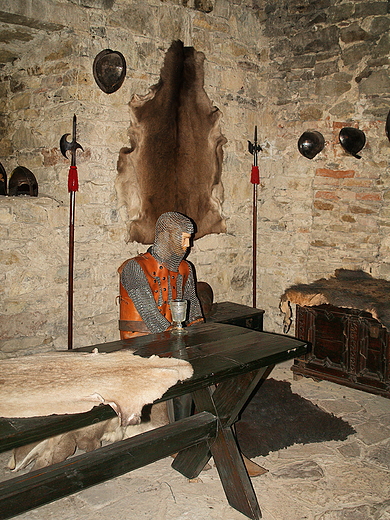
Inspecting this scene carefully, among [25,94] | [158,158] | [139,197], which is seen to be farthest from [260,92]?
[25,94]

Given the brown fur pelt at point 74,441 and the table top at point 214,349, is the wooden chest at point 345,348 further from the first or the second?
the brown fur pelt at point 74,441

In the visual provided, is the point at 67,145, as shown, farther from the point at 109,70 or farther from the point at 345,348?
the point at 345,348

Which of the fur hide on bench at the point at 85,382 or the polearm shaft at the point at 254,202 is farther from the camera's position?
the polearm shaft at the point at 254,202

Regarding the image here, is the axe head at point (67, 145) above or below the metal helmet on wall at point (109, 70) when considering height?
below

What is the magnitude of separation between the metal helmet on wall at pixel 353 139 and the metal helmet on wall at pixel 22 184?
3.08m

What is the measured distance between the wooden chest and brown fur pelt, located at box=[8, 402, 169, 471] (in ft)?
5.99

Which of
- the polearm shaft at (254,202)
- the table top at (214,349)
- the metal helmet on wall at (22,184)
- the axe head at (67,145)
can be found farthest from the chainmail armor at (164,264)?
the polearm shaft at (254,202)

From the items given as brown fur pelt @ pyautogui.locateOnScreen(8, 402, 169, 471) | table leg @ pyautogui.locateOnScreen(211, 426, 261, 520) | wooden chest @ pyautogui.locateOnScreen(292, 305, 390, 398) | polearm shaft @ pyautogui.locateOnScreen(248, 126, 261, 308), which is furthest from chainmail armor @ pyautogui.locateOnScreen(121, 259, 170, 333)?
polearm shaft @ pyautogui.locateOnScreen(248, 126, 261, 308)

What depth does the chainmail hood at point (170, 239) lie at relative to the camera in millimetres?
3354

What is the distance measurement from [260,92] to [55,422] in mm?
4743

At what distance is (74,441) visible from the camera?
3000mm

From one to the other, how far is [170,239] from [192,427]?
4.33ft

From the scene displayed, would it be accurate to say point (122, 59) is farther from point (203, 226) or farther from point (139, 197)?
point (203, 226)

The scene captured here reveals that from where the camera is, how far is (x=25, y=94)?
4387mm
